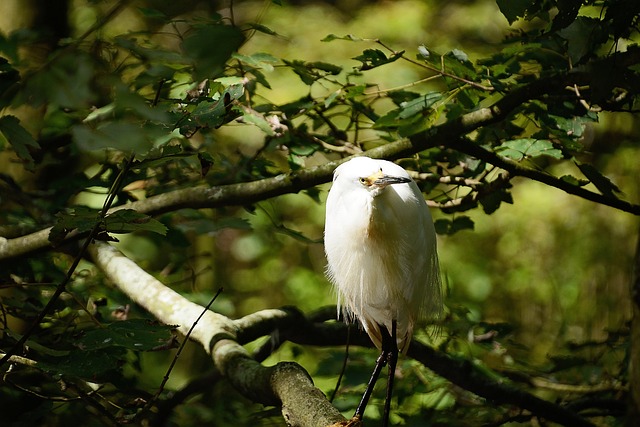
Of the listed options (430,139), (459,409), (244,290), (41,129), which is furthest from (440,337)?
(244,290)

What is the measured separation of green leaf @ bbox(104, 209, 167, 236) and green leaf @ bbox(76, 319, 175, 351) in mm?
149

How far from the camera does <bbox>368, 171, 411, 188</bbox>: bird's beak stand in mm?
1177

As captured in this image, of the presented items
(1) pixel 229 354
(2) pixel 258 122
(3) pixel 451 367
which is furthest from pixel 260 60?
(3) pixel 451 367

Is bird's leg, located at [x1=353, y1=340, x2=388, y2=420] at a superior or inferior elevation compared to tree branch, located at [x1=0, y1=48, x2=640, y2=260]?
inferior

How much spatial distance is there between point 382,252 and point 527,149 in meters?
0.36

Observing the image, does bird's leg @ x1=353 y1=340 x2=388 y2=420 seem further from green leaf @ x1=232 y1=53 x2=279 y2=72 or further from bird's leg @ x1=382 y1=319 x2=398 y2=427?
green leaf @ x1=232 y1=53 x2=279 y2=72

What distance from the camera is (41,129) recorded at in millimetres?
1836

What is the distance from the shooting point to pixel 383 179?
3.97 feet

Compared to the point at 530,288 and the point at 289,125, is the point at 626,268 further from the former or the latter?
the point at 289,125

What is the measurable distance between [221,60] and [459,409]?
151 centimetres

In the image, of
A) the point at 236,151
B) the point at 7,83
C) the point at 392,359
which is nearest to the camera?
the point at 7,83

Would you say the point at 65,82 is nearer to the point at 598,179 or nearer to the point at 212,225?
the point at 598,179

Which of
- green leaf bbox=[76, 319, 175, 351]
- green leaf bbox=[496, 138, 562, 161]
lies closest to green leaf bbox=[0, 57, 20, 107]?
green leaf bbox=[76, 319, 175, 351]

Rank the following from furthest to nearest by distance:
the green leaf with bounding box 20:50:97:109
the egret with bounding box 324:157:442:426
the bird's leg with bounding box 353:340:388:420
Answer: the bird's leg with bounding box 353:340:388:420 < the egret with bounding box 324:157:442:426 < the green leaf with bounding box 20:50:97:109
